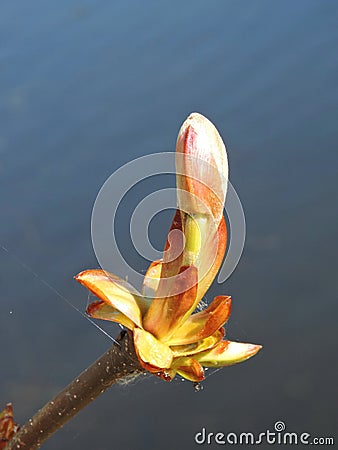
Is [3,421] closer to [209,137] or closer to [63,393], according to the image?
[63,393]

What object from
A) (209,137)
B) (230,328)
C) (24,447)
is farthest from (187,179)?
(230,328)

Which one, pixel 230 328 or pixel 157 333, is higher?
pixel 230 328

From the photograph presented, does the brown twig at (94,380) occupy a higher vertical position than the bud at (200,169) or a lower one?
lower

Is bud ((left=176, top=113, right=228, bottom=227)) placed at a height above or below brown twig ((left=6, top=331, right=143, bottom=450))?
above
